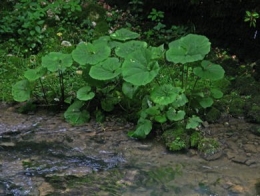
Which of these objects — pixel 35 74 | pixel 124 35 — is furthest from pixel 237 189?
pixel 35 74

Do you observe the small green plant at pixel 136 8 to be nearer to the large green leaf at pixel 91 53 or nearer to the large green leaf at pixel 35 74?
the large green leaf at pixel 91 53

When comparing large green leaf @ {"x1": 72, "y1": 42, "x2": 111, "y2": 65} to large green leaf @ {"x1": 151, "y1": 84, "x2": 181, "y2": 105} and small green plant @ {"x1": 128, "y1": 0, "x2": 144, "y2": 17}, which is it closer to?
large green leaf @ {"x1": 151, "y1": 84, "x2": 181, "y2": 105}

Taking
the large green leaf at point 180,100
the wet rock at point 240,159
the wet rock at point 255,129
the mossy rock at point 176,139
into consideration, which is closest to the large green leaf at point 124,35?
the large green leaf at point 180,100

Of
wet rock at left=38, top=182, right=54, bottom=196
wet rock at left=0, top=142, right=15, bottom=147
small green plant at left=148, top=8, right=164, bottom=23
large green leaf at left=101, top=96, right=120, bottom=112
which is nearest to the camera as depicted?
wet rock at left=38, top=182, right=54, bottom=196

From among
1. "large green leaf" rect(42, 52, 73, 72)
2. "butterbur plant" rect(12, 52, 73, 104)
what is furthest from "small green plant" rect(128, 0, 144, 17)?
"large green leaf" rect(42, 52, 73, 72)

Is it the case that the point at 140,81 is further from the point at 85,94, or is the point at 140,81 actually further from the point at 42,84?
the point at 42,84

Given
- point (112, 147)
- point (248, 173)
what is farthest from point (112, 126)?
point (248, 173)
